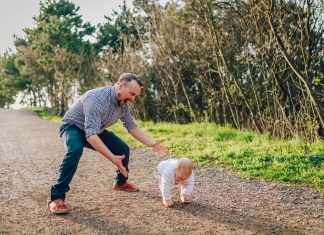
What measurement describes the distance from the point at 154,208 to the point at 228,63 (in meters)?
9.26

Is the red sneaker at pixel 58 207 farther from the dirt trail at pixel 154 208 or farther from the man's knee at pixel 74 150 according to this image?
the man's knee at pixel 74 150

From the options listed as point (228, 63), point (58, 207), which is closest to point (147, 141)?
point (58, 207)

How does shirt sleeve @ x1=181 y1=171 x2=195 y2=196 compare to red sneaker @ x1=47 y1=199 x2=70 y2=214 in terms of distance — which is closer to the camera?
red sneaker @ x1=47 y1=199 x2=70 y2=214

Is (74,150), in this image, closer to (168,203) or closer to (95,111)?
(95,111)

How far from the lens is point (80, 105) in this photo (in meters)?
5.11

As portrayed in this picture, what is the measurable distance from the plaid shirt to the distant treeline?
5054 mm

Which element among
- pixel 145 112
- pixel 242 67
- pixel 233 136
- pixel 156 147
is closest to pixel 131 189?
pixel 156 147

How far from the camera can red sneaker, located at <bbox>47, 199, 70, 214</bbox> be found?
470 centimetres

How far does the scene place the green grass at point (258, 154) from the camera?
6324mm

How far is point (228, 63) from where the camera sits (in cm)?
1337

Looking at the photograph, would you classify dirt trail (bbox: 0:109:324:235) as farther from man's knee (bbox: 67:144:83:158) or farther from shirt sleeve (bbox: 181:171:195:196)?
man's knee (bbox: 67:144:83:158)

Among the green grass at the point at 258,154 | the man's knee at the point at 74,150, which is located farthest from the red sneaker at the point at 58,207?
the green grass at the point at 258,154

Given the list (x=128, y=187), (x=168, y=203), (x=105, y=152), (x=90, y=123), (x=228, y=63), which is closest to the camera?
(x=105, y=152)

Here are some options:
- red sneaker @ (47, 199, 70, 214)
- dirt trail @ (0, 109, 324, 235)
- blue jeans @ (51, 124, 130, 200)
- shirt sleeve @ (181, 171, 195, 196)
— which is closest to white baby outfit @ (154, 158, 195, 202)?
shirt sleeve @ (181, 171, 195, 196)
